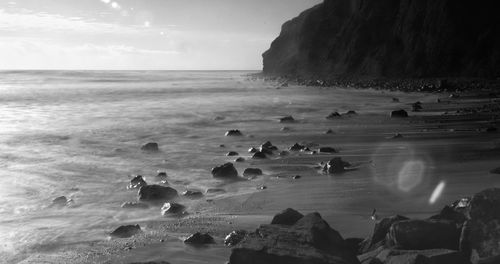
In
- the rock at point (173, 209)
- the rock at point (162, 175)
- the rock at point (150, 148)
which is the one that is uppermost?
the rock at point (173, 209)

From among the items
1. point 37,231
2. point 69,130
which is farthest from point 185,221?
point 69,130

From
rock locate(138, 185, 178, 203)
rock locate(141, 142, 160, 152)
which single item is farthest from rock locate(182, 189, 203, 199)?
rock locate(141, 142, 160, 152)

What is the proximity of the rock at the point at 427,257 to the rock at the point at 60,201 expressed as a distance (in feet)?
20.8

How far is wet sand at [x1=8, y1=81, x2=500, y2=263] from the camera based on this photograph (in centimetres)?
658

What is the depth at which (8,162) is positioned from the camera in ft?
45.3

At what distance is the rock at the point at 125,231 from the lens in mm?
7037

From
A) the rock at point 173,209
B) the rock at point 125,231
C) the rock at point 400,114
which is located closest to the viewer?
the rock at point 125,231

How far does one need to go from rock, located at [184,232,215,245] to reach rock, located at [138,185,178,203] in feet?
8.40

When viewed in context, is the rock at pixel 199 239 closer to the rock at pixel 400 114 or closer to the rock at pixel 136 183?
the rock at pixel 136 183

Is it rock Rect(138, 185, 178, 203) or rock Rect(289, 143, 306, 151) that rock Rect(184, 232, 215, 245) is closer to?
rock Rect(138, 185, 178, 203)

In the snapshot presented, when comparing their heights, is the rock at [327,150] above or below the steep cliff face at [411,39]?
below

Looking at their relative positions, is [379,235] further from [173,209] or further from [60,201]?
[60,201]

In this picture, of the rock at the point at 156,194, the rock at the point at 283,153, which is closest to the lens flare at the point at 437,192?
the rock at the point at 156,194

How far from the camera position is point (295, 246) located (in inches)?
202
